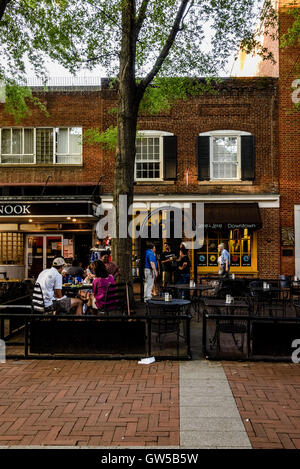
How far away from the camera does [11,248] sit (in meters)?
15.6

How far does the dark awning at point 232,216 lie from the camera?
45.7 ft

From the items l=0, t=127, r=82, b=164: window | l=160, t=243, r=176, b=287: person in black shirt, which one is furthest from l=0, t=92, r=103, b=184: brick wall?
l=160, t=243, r=176, b=287: person in black shirt

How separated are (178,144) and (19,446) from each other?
12781 millimetres

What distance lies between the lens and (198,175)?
14.8m

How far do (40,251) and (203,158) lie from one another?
764 cm

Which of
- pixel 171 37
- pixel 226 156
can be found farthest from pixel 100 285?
pixel 226 156

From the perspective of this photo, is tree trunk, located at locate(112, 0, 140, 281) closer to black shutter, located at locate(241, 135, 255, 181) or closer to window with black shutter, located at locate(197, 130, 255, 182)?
window with black shutter, located at locate(197, 130, 255, 182)

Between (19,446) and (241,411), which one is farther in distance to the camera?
(241,411)

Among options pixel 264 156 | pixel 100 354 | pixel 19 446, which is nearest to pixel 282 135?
pixel 264 156

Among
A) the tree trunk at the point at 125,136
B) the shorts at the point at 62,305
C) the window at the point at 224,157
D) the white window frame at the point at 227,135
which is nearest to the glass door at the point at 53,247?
the white window frame at the point at 227,135

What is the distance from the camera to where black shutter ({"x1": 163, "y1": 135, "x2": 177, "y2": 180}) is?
14.8m

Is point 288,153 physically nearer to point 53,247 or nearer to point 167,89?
point 167,89
